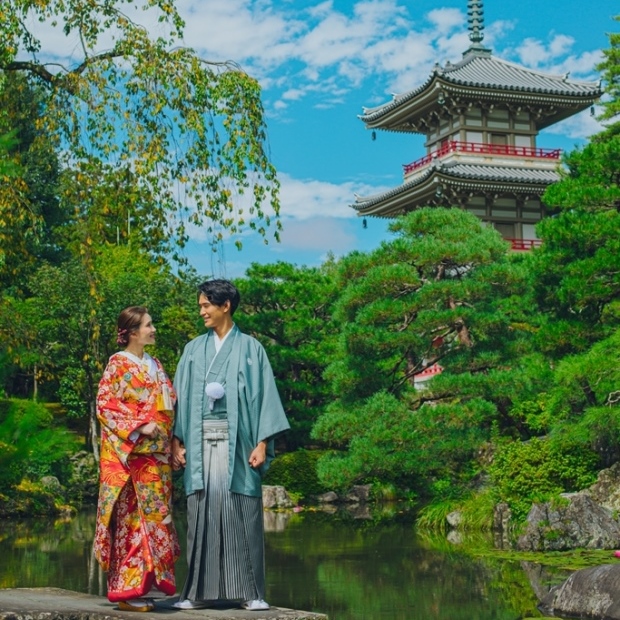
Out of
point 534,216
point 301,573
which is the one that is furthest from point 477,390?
point 534,216

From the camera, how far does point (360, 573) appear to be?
8445 mm

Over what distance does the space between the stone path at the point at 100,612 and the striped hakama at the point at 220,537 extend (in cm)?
10

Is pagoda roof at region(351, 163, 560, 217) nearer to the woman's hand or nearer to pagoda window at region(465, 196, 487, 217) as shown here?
pagoda window at region(465, 196, 487, 217)

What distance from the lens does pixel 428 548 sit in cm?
1031

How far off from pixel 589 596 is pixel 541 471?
4758mm

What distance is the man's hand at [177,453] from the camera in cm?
430

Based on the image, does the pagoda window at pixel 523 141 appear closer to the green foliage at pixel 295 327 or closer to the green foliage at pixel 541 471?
the green foliage at pixel 295 327

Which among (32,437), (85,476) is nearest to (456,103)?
(85,476)

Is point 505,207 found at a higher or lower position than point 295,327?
higher

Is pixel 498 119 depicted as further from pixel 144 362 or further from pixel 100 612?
pixel 100 612

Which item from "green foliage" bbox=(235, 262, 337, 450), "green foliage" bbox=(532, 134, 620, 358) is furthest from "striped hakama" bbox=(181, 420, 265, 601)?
"green foliage" bbox=(235, 262, 337, 450)

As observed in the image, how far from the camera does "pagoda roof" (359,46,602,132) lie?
24.2 metres

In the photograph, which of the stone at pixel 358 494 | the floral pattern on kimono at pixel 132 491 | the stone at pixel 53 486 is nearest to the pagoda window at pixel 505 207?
the stone at pixel 358 494

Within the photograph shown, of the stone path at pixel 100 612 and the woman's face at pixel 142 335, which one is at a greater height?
the woman's face at pixel 142 335
